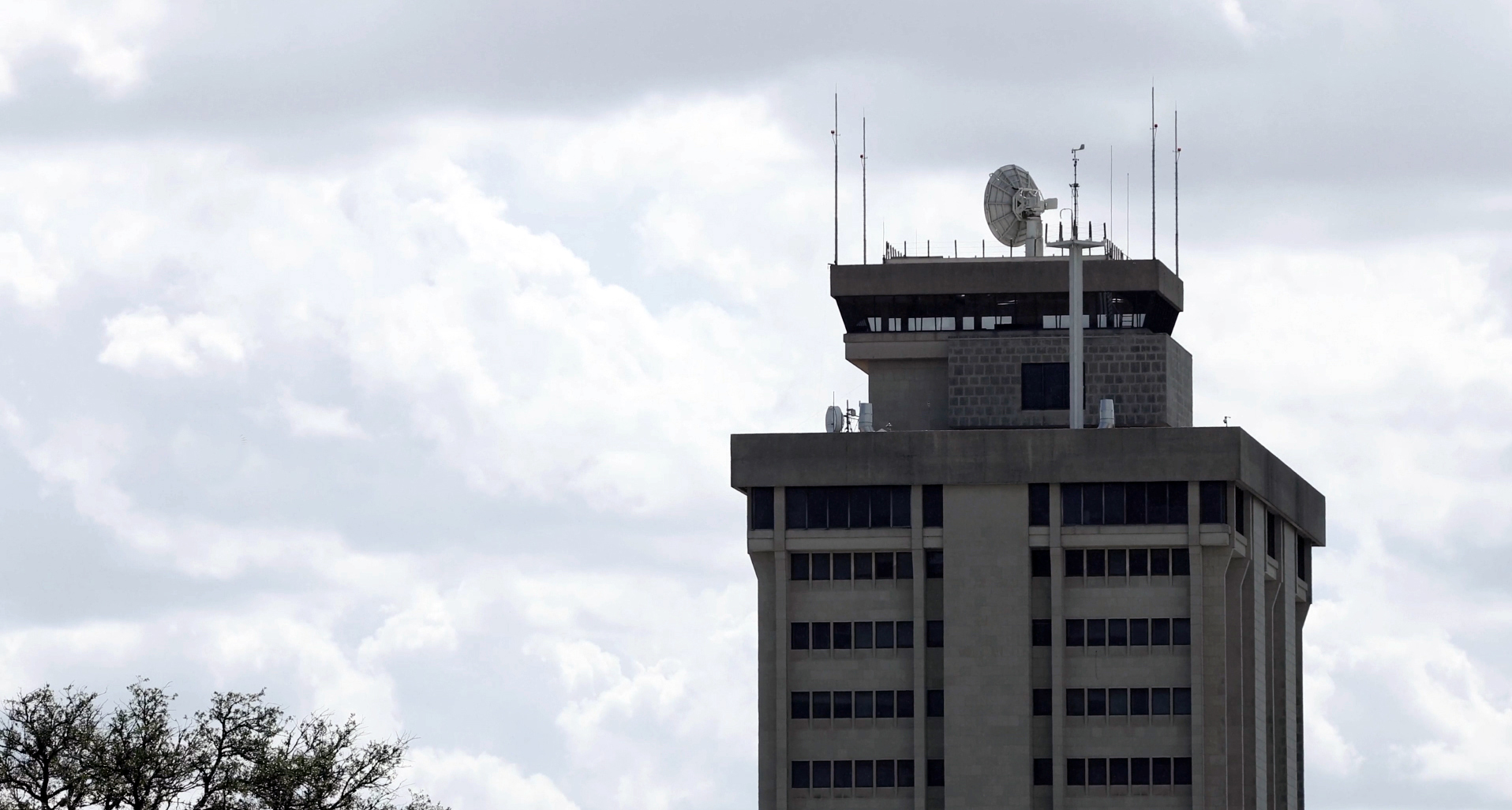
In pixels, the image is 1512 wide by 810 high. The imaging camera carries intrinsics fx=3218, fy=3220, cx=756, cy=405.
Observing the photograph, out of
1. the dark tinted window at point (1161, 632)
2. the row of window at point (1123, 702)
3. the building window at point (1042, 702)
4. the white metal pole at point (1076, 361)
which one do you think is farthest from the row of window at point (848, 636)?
the white metal pole at point (1076, 361)

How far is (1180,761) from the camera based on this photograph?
A: 16475 cm

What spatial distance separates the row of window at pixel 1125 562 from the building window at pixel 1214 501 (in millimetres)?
2165

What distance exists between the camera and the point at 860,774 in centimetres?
16700

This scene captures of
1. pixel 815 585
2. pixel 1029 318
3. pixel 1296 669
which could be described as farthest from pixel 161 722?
pixel 1296 669

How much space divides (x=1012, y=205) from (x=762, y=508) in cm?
2541

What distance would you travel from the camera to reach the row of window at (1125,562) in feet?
543

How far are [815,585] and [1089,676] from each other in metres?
15.0

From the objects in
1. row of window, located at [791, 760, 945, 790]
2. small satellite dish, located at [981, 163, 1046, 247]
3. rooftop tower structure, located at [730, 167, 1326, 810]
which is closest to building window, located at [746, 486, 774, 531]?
rooftop tower structure, located at [730, 167, 1326, 810]

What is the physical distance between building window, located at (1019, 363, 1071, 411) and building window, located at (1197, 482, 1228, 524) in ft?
42.0

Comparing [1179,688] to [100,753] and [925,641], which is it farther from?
[100,753]

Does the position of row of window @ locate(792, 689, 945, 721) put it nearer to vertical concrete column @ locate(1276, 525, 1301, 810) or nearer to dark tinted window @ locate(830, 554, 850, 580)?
dark tinted window @ locate(830, 554, 850, 580)

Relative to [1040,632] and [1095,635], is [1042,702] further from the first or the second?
[1095,635]

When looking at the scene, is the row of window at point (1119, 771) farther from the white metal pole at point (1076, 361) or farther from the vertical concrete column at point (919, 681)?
the white metal pole at point (1076, 361)

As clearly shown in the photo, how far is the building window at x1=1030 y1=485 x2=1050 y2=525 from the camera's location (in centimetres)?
16612
